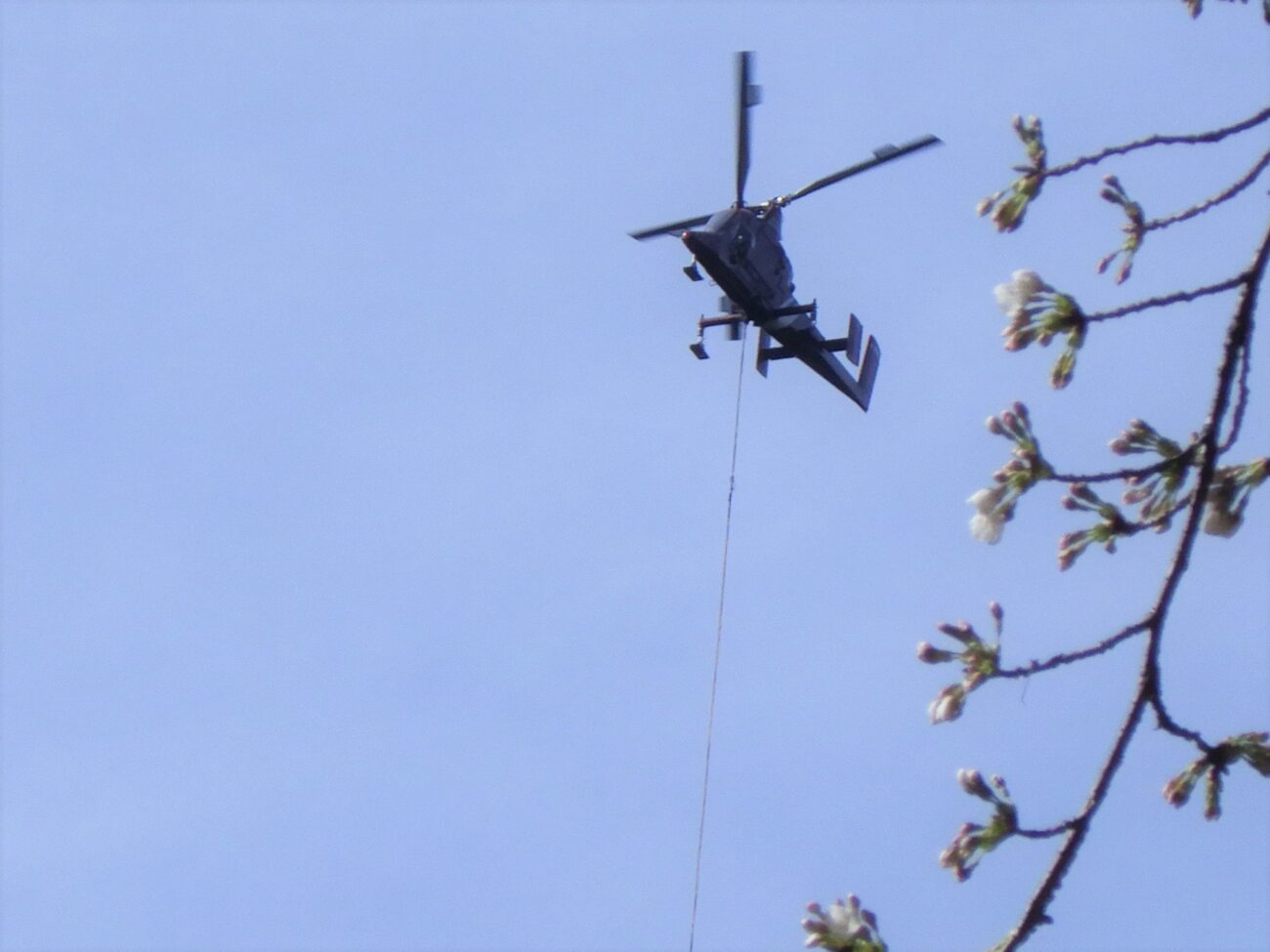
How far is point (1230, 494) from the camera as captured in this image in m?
5.05

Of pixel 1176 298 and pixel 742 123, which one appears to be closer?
pixel 1176 298

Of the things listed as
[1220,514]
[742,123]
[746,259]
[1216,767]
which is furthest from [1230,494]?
[742,123]

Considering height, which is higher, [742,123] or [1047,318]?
[742,123]

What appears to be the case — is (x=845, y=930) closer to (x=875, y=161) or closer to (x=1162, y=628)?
(x=1162, y=628)

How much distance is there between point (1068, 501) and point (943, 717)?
77cm

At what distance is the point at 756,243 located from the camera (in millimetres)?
15930

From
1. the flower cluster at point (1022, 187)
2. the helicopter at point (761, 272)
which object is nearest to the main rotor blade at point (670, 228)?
the helicopter at point (761, 272)

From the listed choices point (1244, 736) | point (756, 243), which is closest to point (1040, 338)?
point (1244, 736)

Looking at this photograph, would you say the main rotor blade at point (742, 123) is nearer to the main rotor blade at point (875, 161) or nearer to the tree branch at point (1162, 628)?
the main rotor blade at point (875, 161)

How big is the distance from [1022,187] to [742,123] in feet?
36.3

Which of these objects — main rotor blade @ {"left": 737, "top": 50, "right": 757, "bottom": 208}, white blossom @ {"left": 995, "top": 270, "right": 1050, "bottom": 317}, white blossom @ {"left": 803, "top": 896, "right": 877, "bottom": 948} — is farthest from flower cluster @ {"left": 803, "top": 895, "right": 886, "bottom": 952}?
main rotor blade @ {"left": 737, "top": 50, "right": 757, "bottom": 208}

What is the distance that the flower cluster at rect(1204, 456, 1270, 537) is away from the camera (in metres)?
5.03

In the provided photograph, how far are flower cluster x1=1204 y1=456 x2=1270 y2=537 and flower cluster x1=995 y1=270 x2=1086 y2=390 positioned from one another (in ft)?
→ 2.62

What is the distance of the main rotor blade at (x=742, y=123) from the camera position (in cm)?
1688
